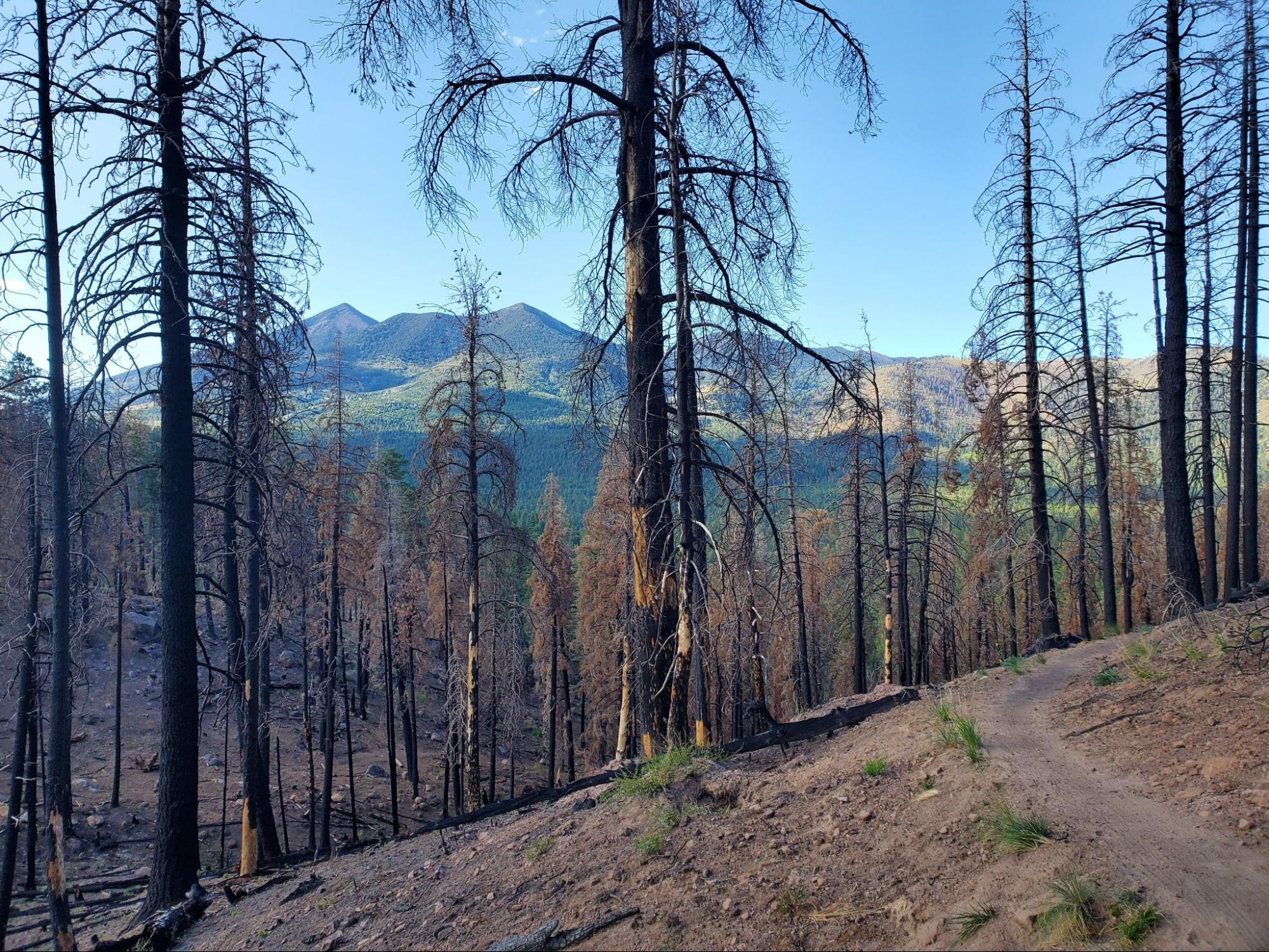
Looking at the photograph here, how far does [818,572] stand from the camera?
30.6 m

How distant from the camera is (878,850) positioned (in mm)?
4098

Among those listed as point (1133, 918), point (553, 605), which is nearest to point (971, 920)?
point (1133, 918)

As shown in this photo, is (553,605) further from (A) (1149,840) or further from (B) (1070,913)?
(B) (1070,913)

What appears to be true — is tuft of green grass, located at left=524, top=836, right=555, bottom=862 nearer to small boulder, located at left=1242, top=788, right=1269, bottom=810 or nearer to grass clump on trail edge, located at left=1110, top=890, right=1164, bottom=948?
grass clump on trail edge, located at left=1110, top=890, right=1164, bottom=948

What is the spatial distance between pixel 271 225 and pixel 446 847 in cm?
758

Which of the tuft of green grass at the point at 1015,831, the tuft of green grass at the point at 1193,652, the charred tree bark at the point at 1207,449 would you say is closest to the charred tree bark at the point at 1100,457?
the charred tree bark at the point at 1207,449

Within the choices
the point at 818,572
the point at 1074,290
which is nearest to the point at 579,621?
the point at 818,572

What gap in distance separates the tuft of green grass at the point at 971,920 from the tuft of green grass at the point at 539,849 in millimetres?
2954

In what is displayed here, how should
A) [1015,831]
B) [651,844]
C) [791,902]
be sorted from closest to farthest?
[791,902]
[1015,831]
[651,844]

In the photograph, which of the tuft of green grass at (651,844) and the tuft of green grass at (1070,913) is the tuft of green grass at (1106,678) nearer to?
the tuft of green grass at (1070,913)

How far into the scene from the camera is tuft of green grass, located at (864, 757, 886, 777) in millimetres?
5156

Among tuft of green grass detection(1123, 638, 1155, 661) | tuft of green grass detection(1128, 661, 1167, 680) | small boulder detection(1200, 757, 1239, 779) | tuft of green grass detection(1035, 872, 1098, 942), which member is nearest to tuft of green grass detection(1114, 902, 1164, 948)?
tuft of green grass detection(1035, 872, 1098, 942)

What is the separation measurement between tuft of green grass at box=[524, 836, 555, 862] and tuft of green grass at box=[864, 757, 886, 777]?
96.9 inches

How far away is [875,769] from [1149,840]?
178 cm
